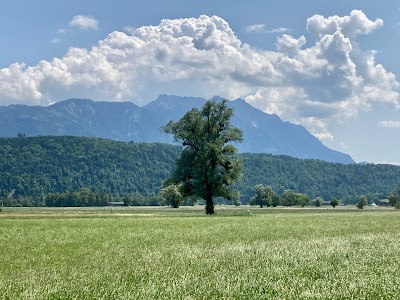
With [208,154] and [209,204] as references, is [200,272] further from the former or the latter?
[209,204]

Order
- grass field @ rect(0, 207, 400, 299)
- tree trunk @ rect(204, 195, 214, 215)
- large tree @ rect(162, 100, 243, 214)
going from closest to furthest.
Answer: grass field @ rect(0, 207, 400, 299)
large tree @ rect(162, 100, 243, 214)
tree trunk @ rect(204, 195, 214, 215)

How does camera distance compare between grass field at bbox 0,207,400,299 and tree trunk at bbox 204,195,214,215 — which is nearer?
grass field at bbox 0,207,400,299

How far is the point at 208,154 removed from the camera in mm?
71812

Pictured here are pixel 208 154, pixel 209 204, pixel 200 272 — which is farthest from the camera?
pixel 209 204

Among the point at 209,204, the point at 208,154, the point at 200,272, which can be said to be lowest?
the point at 209,204

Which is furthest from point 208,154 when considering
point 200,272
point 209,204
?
point 200,272

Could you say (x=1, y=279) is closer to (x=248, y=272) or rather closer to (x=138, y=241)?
(x=248, y=272)

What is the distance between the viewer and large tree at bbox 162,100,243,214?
73125 millimetres

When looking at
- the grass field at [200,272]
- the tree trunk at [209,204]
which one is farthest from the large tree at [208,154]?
the grass field at [200,272]

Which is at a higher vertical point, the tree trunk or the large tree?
the large tree

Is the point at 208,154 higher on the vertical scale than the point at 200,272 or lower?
higher

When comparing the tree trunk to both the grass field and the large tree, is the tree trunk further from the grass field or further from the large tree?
the grass field

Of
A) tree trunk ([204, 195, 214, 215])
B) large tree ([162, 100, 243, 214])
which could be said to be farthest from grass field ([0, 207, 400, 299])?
tree trunk ([204, 195, 214, 215])

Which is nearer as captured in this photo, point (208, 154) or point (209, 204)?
point (208, 154)
